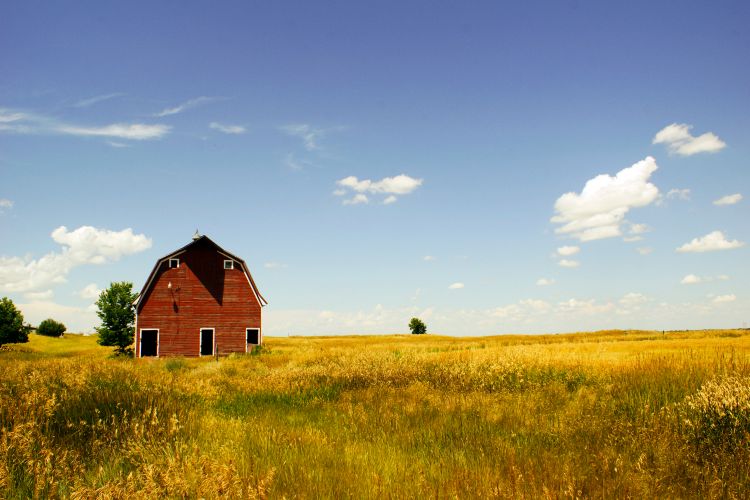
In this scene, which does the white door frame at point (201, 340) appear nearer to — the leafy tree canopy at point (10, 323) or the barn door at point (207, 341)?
the barn door at point (207, 341)

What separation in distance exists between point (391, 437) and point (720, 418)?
12.3 feet

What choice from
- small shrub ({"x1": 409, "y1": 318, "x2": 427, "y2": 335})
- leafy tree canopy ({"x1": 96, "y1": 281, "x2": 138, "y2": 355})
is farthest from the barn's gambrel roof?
small shrub ({"x1": 409, "y1": 318, "x2": 427, "y2": 335})

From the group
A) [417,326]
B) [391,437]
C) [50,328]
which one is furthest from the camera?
[417,326]

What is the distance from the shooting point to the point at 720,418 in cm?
530

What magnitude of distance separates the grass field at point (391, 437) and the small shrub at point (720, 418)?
0.02 m

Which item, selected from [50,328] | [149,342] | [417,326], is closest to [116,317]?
[149,342]

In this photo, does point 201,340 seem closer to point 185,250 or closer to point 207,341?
point 207,341

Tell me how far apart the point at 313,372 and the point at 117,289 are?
40228 mm

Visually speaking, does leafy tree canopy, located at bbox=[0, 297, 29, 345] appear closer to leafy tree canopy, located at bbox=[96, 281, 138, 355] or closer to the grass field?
leafy tree canopy, located at bbox=[96, 281, 138, 355]

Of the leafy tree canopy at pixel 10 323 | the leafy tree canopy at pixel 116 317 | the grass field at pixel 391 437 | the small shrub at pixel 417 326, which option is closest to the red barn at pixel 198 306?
the leafy tree canopy at pixel 116 317

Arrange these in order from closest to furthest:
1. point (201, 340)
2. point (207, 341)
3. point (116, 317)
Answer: point (201, 340), point (207, 341), point (116, 317)

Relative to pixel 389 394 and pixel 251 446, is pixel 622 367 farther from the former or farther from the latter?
pixel 251 446

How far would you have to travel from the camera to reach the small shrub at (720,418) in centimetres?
496

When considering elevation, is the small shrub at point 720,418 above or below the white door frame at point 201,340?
above
